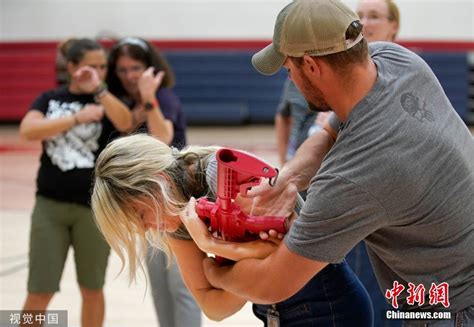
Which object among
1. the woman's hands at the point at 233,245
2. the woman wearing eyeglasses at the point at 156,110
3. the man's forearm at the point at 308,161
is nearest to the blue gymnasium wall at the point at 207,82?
the woman wearing eyeglasses at the point at 156,110

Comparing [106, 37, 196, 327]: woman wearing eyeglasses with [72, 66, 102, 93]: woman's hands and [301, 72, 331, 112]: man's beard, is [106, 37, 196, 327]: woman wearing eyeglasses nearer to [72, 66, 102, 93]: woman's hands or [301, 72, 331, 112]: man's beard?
[72, 66, 102, 93]: woman's hands

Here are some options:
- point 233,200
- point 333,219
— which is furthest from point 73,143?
point 333,219

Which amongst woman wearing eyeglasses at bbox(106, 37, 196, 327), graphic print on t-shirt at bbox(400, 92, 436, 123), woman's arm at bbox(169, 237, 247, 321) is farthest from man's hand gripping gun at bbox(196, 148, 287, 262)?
woman wearing eyeglasses at bbox(106, 37, 196, 327)

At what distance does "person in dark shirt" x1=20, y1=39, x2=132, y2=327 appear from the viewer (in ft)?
13.9

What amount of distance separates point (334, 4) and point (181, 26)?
502 inches

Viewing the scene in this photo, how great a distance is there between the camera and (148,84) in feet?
14.3

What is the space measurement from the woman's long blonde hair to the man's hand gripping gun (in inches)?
9.9

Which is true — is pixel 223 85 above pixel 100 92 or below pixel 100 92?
below

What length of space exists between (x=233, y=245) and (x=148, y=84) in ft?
7.46

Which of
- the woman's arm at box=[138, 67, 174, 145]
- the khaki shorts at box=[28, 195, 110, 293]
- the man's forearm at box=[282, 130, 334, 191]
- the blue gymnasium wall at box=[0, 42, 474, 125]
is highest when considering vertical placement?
the man's forearm at box=[282, 130, 334, 191]

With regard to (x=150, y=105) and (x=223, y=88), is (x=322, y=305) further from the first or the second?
(x=223, y=88)

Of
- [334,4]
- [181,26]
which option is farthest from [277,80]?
[334,4]

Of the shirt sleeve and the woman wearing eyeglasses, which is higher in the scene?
the shirt sleeve

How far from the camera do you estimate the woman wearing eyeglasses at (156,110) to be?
13.6ft
